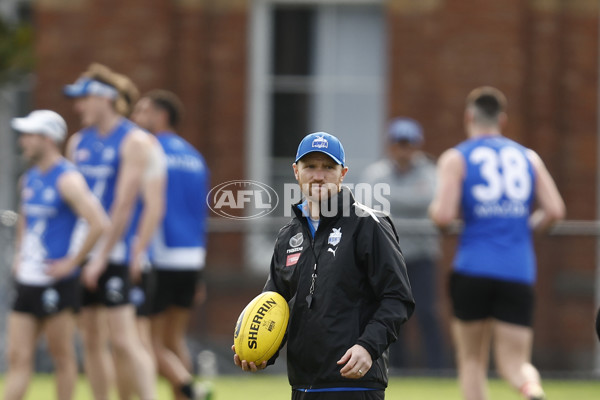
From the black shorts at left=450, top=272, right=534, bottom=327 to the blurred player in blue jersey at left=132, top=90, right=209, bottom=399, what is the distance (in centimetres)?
212

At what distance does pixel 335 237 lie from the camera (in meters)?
4.75

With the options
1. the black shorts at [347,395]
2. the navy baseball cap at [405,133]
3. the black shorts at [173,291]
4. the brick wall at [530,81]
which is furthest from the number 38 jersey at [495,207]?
the brick wall at [530,81]

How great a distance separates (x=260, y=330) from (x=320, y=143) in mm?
797

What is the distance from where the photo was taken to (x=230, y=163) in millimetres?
13539

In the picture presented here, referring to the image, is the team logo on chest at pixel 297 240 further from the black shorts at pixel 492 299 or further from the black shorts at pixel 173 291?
the black shorts at pixel 173 291

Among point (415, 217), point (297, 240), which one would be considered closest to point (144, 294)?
point (297, 240)

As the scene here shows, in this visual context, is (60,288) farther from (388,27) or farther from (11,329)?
(388,27)

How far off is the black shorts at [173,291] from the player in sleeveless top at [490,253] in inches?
80.1

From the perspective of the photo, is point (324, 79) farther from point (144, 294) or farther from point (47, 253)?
point (47, 253)

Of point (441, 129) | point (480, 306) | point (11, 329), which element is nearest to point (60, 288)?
point (11, 329)

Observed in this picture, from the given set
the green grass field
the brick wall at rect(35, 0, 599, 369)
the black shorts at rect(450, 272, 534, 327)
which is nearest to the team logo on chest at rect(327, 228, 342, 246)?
the black shorts at rect(450, 272, 534, 327)

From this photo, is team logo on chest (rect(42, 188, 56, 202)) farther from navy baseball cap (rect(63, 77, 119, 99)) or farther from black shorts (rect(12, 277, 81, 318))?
navy baseball cap (rect(63, 77, 119, 99))

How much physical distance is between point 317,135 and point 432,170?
24.2 feet

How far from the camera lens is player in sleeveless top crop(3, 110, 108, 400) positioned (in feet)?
23.9
